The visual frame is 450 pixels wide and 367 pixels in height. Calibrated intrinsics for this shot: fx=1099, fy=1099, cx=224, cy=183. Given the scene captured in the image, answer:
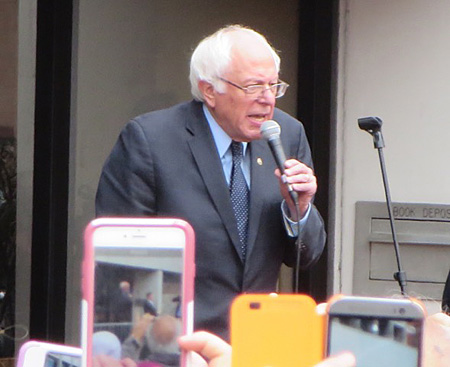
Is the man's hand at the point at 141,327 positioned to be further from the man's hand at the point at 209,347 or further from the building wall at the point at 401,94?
the building wall at the point at 401,94

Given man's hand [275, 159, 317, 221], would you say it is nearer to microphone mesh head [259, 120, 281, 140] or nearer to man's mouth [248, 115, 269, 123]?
microphone mesh head [259, 120, 281, 140]

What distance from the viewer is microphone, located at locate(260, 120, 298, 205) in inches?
100.0

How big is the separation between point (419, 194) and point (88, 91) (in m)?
1.66

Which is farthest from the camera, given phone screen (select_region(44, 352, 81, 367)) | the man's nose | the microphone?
the man's nose

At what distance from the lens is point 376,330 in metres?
1.49

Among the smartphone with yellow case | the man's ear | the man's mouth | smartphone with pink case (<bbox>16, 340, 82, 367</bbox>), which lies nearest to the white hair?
the man's ear

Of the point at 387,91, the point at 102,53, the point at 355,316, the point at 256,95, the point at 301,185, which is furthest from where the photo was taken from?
the point at 387,91

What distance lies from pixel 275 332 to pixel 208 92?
5.31 ft

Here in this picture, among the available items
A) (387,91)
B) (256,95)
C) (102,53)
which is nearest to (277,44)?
(387,91)

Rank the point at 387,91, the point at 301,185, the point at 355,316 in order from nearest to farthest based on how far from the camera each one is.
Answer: the point at 355,316 < the point at 301,185 < the point at 387,91

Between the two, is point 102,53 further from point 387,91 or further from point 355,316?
point 355,316

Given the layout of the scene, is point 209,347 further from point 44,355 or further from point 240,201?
point 240,201

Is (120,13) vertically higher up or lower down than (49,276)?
higher up

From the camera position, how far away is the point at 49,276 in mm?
4672
